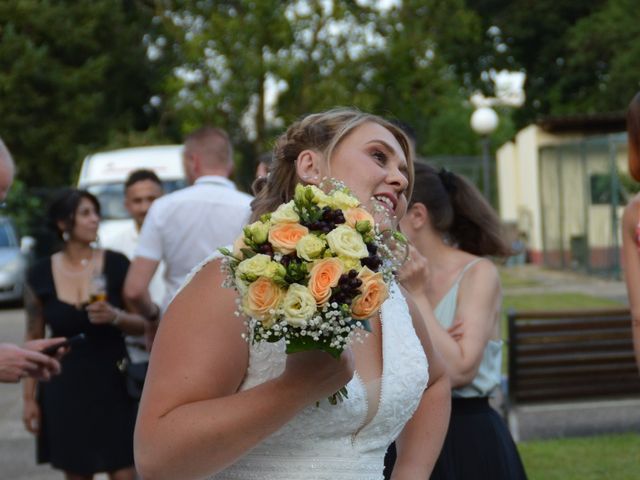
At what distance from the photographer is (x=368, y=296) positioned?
8.13ft

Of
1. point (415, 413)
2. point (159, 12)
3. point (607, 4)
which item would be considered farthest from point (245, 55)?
point (607, 4)

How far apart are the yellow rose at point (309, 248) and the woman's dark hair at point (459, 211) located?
8.48 ft

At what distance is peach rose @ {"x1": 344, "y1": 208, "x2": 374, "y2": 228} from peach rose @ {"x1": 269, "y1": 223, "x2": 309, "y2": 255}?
0.29 ft

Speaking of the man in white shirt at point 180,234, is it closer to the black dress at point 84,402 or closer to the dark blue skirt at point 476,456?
the black dress at point 84,402

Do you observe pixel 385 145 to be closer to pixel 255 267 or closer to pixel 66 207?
pixel 255 267

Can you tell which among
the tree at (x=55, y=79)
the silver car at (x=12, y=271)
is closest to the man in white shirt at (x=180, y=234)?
the silver car at (x=12, y=271)

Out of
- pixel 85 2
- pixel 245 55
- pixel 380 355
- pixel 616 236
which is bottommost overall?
pixel 616 236

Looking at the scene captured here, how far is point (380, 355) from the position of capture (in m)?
3.10

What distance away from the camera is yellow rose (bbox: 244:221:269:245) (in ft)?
8.35

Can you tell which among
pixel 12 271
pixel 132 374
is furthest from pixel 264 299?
pixel 12 271

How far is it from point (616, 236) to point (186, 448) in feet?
76.9

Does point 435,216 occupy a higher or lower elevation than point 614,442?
higher

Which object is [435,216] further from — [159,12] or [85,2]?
[85,2]

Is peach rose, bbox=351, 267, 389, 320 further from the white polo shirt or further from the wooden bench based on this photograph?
the wooden bench
